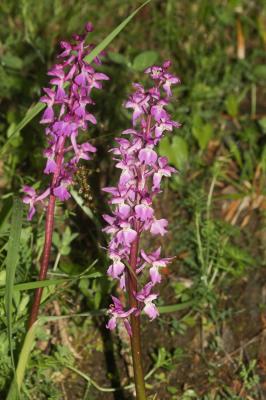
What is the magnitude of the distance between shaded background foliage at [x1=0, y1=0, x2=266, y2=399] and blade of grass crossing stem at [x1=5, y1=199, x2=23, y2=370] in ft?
1.32

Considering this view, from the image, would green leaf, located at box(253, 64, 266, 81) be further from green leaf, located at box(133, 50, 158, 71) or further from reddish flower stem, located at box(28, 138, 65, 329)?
reddish flower stem, located at box(28, 138, 65, 329)

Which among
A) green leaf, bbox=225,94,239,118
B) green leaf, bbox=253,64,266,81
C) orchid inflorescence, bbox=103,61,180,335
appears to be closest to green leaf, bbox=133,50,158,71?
green leaf, bbox=225,94,239,118

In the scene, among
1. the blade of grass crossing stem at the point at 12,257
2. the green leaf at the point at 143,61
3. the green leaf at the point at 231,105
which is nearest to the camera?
the blade of grass crossing stem at the point at 12,257

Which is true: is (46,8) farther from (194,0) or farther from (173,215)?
(173,215)

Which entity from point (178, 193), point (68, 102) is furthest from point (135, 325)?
point (178, 193)

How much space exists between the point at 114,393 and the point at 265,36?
131 inches

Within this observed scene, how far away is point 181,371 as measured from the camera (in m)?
3.52

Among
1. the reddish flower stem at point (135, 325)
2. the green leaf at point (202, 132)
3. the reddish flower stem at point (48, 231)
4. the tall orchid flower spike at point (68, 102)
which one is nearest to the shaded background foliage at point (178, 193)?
the green leaf at point (202, 132)

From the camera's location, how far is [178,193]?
4371mm

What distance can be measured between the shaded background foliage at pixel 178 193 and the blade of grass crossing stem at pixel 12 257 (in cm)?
40

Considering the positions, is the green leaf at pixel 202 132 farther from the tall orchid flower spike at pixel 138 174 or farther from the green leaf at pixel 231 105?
the tall orchid flower spike at pixel 138 174

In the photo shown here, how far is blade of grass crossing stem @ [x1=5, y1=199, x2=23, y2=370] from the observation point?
8.43 ft

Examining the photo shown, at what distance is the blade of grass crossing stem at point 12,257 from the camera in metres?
2.57

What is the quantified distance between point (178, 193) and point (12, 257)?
6.24 feet
